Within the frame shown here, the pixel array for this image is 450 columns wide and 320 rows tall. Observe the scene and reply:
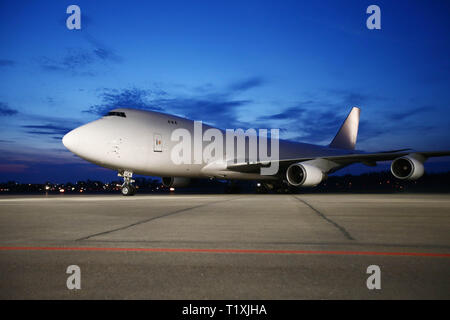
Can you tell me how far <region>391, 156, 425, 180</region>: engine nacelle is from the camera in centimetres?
1877

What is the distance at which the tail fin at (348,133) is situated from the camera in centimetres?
3444

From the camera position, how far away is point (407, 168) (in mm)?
19562

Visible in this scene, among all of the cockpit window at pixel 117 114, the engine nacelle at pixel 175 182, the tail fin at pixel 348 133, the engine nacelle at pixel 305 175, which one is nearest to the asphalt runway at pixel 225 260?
the engine nacelle at pixel 305 175

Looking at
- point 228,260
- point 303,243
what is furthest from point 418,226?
point 228,260

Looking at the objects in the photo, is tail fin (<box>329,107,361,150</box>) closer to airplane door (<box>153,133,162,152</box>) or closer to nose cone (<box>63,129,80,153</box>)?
airplane door (<box>153,133,162,152</box>)

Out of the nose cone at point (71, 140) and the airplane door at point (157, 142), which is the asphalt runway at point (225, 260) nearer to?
the nose cone at point (71, 140)

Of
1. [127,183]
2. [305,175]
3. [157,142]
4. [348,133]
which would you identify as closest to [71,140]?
[127,183]

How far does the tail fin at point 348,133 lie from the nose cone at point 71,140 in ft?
83.6

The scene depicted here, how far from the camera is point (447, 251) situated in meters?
4.26

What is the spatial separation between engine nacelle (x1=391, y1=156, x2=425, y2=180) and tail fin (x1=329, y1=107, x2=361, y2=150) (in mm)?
14113

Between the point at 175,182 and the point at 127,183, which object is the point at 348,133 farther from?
the point at 127,183

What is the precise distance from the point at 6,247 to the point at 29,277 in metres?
1.81

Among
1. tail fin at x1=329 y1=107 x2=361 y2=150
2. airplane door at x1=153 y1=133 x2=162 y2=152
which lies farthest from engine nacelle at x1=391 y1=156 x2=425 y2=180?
tail fin at x1=329 y1=107 x2=361 y2=150

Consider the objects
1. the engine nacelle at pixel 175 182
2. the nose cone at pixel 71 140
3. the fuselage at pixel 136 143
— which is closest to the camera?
the nose cone at pixel 71 140
